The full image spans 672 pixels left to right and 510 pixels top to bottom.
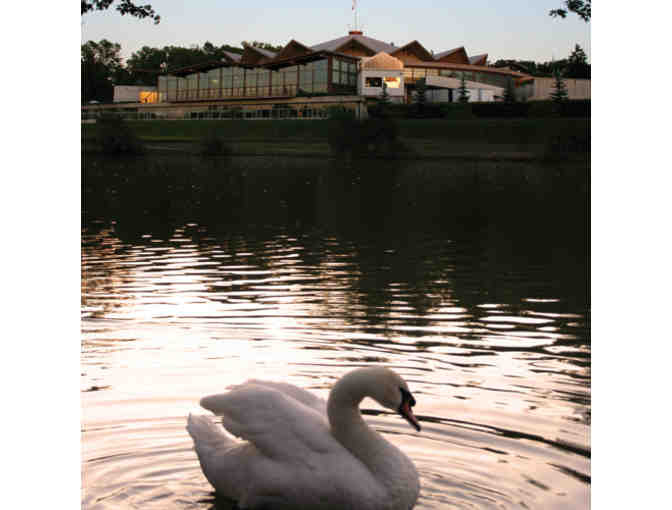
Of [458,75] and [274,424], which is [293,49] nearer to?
[458,75]

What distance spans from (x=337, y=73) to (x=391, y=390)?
155 ft

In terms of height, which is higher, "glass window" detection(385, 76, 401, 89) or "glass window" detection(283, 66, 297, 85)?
"glass window" detection(385, 76, 401, 89)

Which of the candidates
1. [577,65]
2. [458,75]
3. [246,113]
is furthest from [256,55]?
[458,75]

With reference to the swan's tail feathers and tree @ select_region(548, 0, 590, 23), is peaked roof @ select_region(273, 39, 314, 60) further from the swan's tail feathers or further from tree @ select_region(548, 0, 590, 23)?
the swan's tail feathers

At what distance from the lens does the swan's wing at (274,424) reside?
365cm

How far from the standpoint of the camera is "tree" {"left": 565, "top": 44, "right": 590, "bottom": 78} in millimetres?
50678

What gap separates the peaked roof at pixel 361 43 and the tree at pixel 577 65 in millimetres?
12660

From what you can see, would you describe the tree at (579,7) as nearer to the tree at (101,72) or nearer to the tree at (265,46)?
the tree at (101,72)

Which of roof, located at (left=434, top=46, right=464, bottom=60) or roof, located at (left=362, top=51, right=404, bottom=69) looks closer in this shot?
roof, located at (left=362, top=51, right=404, bottom=69)

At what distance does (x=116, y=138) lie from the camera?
36.9 meters

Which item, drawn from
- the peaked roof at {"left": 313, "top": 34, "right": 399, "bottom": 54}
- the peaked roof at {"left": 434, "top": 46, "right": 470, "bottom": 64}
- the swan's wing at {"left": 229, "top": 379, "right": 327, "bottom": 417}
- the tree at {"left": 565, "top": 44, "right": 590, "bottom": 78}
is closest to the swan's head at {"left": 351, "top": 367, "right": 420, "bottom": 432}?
the swan's wing at {"left": 229, "top": 379, "right": 327, "bottom": 417}
